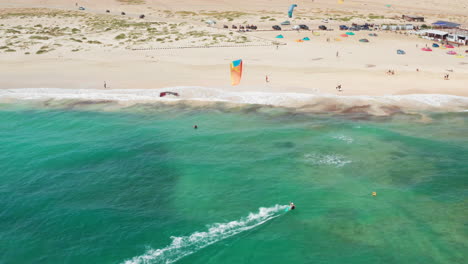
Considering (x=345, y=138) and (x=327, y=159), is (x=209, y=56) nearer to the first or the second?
(x=345, y=138)

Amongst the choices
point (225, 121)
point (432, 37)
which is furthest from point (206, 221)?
point (432, 37)

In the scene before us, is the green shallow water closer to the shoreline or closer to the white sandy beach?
the shoreline

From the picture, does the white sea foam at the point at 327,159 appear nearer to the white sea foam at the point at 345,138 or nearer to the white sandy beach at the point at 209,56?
the white sea foam at the point at 345,138

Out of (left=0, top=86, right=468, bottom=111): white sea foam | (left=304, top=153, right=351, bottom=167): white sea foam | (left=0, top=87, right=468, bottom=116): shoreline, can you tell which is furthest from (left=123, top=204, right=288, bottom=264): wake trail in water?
(left=0, top=86, right=468, bottom=111): white sea foam

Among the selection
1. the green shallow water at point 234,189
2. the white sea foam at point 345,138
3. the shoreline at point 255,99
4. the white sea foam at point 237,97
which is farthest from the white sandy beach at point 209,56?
the white sea foam at point 345,138

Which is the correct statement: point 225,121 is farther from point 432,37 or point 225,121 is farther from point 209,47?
point 432,37

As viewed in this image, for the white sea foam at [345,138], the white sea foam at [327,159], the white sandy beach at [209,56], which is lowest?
the white sea foam at [327,159]

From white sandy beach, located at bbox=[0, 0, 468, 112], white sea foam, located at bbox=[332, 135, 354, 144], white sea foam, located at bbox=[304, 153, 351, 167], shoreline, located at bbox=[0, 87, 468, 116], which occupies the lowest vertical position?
white sea foam, located at bbox=[304, 153, 351, 167]
